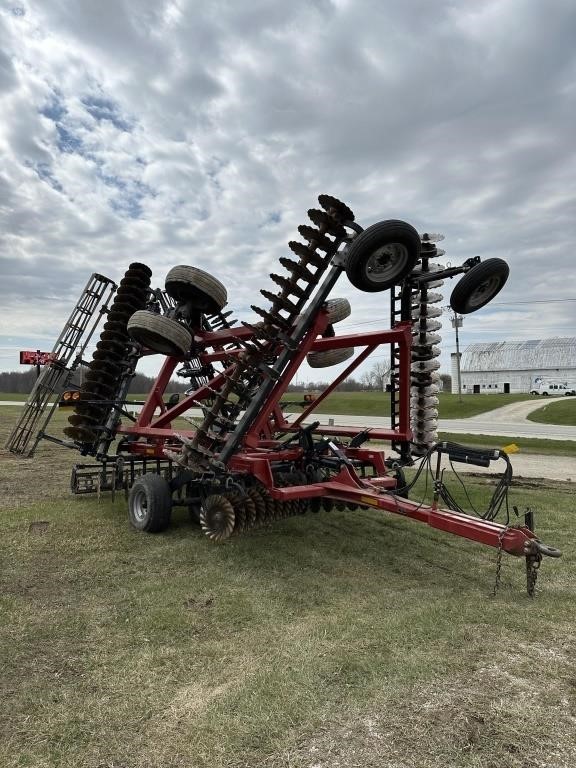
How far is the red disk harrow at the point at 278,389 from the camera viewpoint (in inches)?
196

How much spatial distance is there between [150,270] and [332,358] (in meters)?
3.01

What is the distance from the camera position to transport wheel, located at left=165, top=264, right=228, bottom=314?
6852 millimetres

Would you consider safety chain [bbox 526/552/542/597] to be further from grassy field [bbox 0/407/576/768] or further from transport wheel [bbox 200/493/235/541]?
transport wheel [bbox 200/493/235/541]

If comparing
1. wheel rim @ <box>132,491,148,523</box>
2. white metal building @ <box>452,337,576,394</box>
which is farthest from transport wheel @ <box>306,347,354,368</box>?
white metal building @ <box>452,337,576,394</box>

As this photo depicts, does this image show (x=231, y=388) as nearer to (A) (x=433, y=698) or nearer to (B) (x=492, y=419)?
(A) (x=433, y=698)

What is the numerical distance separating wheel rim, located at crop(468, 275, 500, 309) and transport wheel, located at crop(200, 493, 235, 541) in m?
3.51

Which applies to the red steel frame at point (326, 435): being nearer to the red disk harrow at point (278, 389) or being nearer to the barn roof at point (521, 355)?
the red disk harrow at point (278, 389)

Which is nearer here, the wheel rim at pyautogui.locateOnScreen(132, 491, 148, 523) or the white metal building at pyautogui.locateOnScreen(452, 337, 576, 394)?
the wheel rim at pyautogui.locateOnScreen(132, 491, 148, 523)

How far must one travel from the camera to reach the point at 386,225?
484cm

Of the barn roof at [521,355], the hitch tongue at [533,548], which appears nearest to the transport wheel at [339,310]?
the hitch tongue at [533,548]

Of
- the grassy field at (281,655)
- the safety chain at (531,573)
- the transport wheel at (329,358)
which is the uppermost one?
the transport wheel at (329,358)

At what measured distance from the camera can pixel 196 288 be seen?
6875mm

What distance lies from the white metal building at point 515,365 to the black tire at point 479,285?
61.7 meters

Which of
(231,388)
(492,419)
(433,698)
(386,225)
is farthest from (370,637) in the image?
(492,419)
